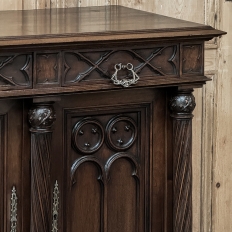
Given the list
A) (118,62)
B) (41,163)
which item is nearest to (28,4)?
(118,62)

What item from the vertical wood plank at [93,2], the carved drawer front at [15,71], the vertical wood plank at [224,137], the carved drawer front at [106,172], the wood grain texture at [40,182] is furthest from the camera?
the vertical wood plank at [224,137]

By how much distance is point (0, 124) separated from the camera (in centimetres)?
199

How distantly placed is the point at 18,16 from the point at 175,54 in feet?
1.76

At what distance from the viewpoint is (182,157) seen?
2199 millimetres

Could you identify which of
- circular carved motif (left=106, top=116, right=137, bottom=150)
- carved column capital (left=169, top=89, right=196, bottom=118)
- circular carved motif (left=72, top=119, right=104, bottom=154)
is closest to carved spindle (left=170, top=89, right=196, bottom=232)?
carved column capital (left=169, top=89, right=196, bottom=118)

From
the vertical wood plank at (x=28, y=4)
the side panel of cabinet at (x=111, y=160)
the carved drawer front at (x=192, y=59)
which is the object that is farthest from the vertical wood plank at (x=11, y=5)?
the carved drawer front at (x=192, y=59)

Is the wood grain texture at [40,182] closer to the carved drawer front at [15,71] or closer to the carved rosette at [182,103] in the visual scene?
the carved drawer front at [15,71]

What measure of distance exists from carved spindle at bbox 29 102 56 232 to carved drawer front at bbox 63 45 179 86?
0.11 meters

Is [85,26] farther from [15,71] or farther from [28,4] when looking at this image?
[28,4]

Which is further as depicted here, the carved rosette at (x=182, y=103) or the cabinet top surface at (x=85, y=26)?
the carved rosette at (x=182, y=103)

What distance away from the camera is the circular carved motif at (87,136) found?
2.10 meters

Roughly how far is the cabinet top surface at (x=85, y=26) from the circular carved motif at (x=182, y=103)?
0.20 meters

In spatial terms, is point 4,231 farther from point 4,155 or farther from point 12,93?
point 12,93

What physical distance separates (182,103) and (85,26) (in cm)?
36
